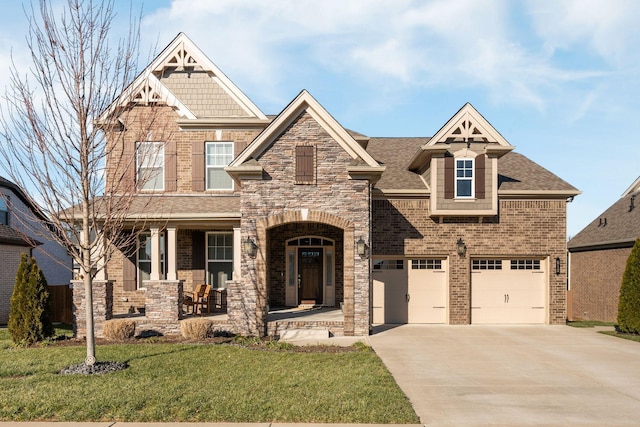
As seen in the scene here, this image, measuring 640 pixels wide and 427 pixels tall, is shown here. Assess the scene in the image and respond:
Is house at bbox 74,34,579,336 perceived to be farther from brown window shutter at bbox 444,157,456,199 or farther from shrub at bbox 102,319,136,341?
shrub at bbox 102,319,136,341

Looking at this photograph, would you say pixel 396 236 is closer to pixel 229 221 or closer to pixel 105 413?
pixel 229 221

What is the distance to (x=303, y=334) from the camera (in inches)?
561

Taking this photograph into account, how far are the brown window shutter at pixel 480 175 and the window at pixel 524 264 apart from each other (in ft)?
9.50

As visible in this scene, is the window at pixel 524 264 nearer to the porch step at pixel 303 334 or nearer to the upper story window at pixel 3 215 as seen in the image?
the porch step at pixel 303 334

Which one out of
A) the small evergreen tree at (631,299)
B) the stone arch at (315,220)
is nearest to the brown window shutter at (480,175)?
the small evergreen tree at (631,299)

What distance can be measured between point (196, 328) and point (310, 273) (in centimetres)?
589

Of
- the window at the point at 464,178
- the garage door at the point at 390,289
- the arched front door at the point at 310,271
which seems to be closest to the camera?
the window at the point at 464,178

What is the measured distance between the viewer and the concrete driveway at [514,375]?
745cm

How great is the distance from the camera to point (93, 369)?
973 centimetres

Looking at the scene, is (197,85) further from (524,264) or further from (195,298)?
(524,264)

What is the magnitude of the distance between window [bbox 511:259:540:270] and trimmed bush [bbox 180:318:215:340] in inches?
443

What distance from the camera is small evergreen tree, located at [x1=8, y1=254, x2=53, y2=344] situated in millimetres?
13188

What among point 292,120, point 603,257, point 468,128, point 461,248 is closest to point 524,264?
point 461,248

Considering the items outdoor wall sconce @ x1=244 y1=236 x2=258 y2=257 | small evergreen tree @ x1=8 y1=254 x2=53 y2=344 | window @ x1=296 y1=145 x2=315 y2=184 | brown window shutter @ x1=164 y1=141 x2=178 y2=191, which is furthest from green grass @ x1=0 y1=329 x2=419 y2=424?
brown window shutter @ x1=164 y1=141 x2=178 y2=191
